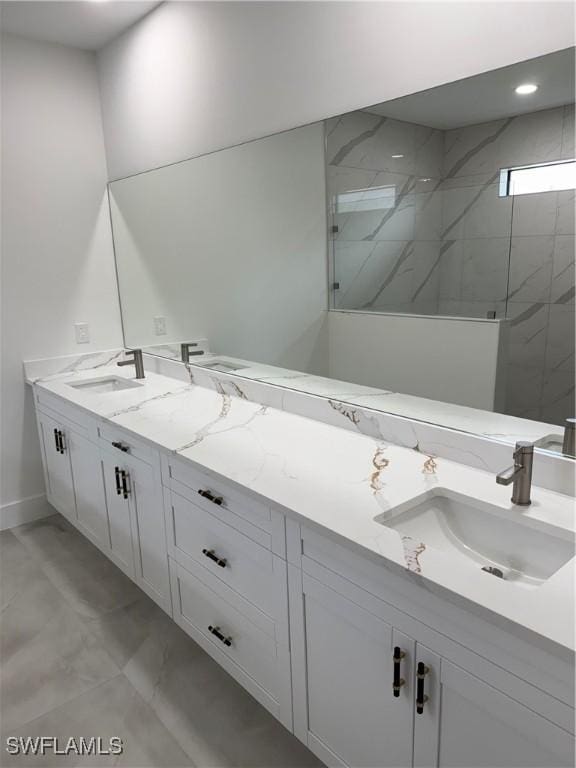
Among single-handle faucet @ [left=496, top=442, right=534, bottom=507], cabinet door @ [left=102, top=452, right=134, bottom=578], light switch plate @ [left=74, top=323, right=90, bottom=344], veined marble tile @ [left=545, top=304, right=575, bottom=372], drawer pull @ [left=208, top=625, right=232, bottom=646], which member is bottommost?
drawer pull @ [left=208, top=625, right=232, bottom=646]

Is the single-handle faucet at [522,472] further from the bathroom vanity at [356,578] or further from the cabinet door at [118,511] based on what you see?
the cabinet door at [118,511]

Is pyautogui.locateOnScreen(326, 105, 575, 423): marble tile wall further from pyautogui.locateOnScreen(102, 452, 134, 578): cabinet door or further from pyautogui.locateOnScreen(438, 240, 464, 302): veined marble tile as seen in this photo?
pyautogui.locateOnScreen(102, 452, 134, 578): cabinet door

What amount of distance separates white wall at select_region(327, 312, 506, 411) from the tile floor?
1.17 metres

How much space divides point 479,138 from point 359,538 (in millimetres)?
1066

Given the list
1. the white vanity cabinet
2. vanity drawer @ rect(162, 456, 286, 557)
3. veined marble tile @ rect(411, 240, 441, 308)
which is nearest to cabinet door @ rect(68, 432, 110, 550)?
the white vanity cabinet

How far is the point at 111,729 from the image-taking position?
5.81 feet

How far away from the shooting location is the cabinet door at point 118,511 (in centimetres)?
223

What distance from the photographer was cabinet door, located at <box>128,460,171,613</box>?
2.03m

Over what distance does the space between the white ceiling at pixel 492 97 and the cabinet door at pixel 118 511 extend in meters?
1.63

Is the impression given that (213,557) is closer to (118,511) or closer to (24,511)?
(118,511)

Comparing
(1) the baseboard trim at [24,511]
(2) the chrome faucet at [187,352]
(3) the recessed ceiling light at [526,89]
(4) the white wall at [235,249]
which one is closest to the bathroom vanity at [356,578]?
(4) the white wall at [235,249]

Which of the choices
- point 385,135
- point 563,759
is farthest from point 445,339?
point 563,759

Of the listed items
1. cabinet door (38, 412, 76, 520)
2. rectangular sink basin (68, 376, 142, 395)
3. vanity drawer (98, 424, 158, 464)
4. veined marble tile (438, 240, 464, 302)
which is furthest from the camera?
rectangular sink basin (68, 376, 142, 395)

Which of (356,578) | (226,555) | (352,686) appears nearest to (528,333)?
(356,578)
